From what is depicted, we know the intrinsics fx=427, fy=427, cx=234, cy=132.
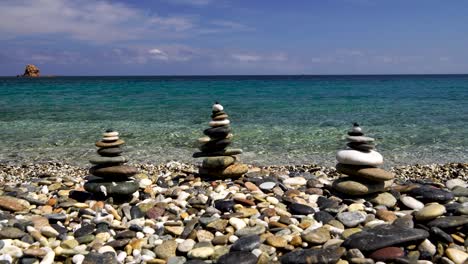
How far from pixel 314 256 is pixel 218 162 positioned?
372cm

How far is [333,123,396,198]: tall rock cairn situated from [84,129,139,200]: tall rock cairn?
3.39 m

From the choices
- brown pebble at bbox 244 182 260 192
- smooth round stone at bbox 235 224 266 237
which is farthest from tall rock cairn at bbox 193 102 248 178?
smooth round stone at bbox 235 224 266 237

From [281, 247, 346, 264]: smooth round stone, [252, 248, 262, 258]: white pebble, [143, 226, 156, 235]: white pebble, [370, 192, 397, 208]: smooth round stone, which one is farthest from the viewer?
[370, 192, 397, 208]: smooth round stone

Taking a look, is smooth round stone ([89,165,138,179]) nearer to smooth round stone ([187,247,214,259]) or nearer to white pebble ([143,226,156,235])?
white pebble ([143,226,156,235])

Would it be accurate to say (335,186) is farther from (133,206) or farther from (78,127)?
(78,127)

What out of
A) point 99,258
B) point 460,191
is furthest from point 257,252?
point 460,191

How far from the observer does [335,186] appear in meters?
6.99

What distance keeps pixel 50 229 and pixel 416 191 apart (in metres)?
5.53

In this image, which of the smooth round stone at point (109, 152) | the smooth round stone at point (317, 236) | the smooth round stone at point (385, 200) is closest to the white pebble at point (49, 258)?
the smooth round stone at point (109, 152)

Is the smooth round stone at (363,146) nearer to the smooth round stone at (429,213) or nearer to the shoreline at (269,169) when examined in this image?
the smooth round stone at (429,213)

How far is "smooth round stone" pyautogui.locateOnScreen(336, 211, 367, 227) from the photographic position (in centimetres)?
568

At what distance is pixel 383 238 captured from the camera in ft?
16.3

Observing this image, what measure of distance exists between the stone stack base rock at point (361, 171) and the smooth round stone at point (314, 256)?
2.07 metres

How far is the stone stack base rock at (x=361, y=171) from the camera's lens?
6.74m
